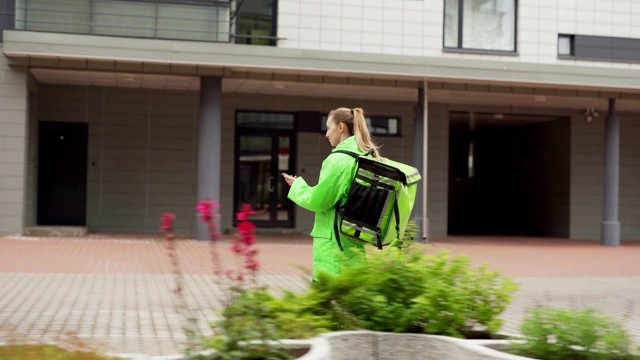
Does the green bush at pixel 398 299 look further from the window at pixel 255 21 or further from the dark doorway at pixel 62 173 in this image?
the dark doorway at pixel 62 173

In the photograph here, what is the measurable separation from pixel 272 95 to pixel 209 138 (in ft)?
12.4

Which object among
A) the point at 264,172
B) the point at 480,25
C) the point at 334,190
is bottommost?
the point at 334,190

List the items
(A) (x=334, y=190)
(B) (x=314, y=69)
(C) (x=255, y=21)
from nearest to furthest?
(A) (x=334, y=190) < (B) (x=314, y=69) < (C) (x=255, y=21)

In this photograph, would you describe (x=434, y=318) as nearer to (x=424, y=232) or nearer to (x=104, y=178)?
(x=424, y=232)

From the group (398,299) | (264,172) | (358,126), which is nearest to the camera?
(398,299)

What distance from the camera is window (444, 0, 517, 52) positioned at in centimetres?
2017

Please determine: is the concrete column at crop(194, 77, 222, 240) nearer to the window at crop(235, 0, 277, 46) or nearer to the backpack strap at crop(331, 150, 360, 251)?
the window at crop(235, 0, 277, 46)

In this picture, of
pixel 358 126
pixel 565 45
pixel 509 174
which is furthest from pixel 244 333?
pixel 509 174

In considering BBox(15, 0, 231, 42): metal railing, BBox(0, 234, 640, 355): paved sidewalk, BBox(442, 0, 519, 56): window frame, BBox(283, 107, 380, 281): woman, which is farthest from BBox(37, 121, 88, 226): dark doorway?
BBox(283, 107, 380, 281): woman

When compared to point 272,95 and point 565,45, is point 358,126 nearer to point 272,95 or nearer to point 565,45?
point 272,95

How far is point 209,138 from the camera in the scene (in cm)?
1783

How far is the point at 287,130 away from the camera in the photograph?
21562 millimetres

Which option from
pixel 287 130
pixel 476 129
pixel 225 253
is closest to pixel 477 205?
pixel 476 129

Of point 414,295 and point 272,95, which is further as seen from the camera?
point 272,95
